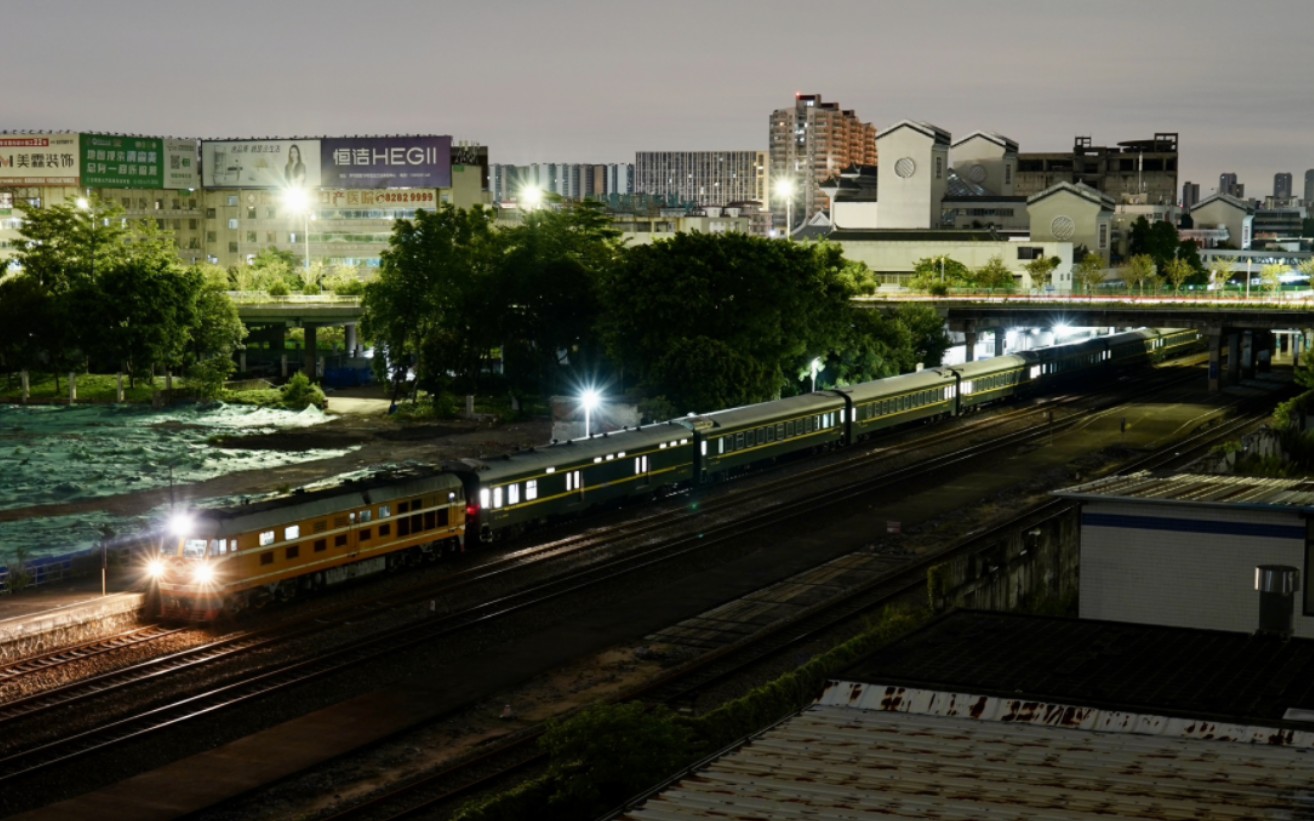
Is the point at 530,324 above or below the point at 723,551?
above

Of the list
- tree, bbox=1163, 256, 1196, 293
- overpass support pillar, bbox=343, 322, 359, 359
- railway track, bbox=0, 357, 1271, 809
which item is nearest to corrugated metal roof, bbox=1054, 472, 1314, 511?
railway track, bbox=0, 357, 1271, 809

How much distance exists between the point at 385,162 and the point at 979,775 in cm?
13033

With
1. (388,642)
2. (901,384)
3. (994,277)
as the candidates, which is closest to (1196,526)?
(388,642)

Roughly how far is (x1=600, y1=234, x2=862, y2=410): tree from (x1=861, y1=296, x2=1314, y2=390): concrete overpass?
2755 cm

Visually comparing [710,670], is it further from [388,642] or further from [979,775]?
[979,775]

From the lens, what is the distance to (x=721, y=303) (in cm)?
7194

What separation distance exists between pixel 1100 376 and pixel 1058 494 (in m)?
78.4

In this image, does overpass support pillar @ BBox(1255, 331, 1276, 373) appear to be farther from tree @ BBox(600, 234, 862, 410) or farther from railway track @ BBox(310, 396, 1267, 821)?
Answer: railway track @ BBox(310, 396, 1267, 821)

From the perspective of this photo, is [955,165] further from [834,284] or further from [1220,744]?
[1220,744]

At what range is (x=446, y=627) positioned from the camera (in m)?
34.9

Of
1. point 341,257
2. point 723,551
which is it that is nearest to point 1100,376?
point 723,551

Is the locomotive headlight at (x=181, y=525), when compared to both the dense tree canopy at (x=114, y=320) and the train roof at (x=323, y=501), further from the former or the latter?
the dense tree canopy at (x=114, y=320)

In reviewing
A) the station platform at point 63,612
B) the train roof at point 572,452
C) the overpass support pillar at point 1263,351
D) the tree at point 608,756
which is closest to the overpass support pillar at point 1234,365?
the overpass support pillar at point 1263,351

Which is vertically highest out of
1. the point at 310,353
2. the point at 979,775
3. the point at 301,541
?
the point at 310,353
